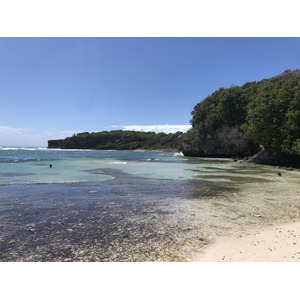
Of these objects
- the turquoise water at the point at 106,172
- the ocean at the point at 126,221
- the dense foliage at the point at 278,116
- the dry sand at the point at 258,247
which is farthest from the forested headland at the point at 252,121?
the dry sand at the point at 258,247

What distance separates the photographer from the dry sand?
492 cm

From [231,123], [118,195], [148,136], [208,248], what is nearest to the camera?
[208,248]

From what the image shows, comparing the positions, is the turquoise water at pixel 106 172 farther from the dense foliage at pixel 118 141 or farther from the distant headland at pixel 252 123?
the dense foliage at pixel 118 141

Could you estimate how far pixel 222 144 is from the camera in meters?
66.2

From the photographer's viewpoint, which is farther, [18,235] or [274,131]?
[274,131]

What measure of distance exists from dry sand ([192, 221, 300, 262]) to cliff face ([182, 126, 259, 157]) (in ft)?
188

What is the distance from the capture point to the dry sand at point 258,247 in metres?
4.92

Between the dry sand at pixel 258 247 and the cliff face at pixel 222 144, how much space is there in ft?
188

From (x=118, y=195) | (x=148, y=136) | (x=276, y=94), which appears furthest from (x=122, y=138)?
(x=118, y=195)

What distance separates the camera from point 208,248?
223 inches

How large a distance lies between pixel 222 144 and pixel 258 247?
63.6 metres

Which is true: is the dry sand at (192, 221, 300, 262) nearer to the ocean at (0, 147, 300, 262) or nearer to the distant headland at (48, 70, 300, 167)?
the ocean at (0, 147, 300, 262)

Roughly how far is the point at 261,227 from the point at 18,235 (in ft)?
24.1
